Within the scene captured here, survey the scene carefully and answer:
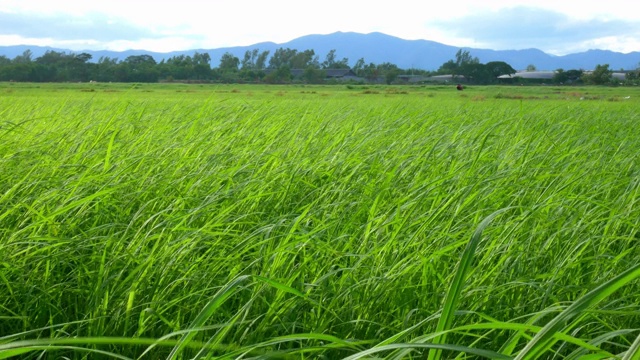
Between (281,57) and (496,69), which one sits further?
(281,57)

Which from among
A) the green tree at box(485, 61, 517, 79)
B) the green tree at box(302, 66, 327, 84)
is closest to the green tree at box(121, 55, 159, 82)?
the green tree at box(302, 66, 327, 84)

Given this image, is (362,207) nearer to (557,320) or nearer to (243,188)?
(243,188)

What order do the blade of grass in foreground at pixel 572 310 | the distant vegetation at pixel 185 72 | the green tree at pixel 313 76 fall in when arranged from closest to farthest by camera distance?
the blade of grass in foreground at pixel 572 310 < the distant vegetation at pixel 185 72 < the green tree at pixel 313 76

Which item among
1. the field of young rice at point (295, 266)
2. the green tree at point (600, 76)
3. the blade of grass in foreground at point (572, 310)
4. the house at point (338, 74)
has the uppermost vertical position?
the blade of grass in foreground at point (572, 310)

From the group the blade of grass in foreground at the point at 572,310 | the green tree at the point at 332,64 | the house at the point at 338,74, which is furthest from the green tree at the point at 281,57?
the blade of grass in foreground at the point at 572,310

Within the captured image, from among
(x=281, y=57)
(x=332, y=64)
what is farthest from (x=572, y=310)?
(x=332, y=64)

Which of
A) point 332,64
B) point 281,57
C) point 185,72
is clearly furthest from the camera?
point 332,64

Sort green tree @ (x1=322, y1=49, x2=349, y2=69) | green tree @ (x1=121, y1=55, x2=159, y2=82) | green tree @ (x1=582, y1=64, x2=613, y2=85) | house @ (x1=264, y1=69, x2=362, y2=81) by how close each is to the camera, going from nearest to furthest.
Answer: green tree @ (x1=121, y1=55, x2=159, y2=82) < green tree @ (x1=582, y1=64, x2=613, y2=85) < house @ (x1=264, y1=69, x2=362, y2=81) < green tree @ (x1=322, y1=49, x2=349, y2=69)

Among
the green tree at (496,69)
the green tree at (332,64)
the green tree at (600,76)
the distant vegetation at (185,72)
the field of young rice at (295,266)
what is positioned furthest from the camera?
the green tree at (332,64)

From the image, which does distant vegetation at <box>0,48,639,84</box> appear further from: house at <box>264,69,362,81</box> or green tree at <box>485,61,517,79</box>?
house at <box>264,69,362,81</box>

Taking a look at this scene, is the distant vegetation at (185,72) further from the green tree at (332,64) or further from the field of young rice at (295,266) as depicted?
the field of young rice at (295,266)

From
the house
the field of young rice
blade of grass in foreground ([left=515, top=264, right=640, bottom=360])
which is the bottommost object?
the house

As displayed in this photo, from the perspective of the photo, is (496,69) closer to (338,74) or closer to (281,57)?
(338,74)

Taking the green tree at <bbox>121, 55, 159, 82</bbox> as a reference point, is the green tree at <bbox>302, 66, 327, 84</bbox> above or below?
below
